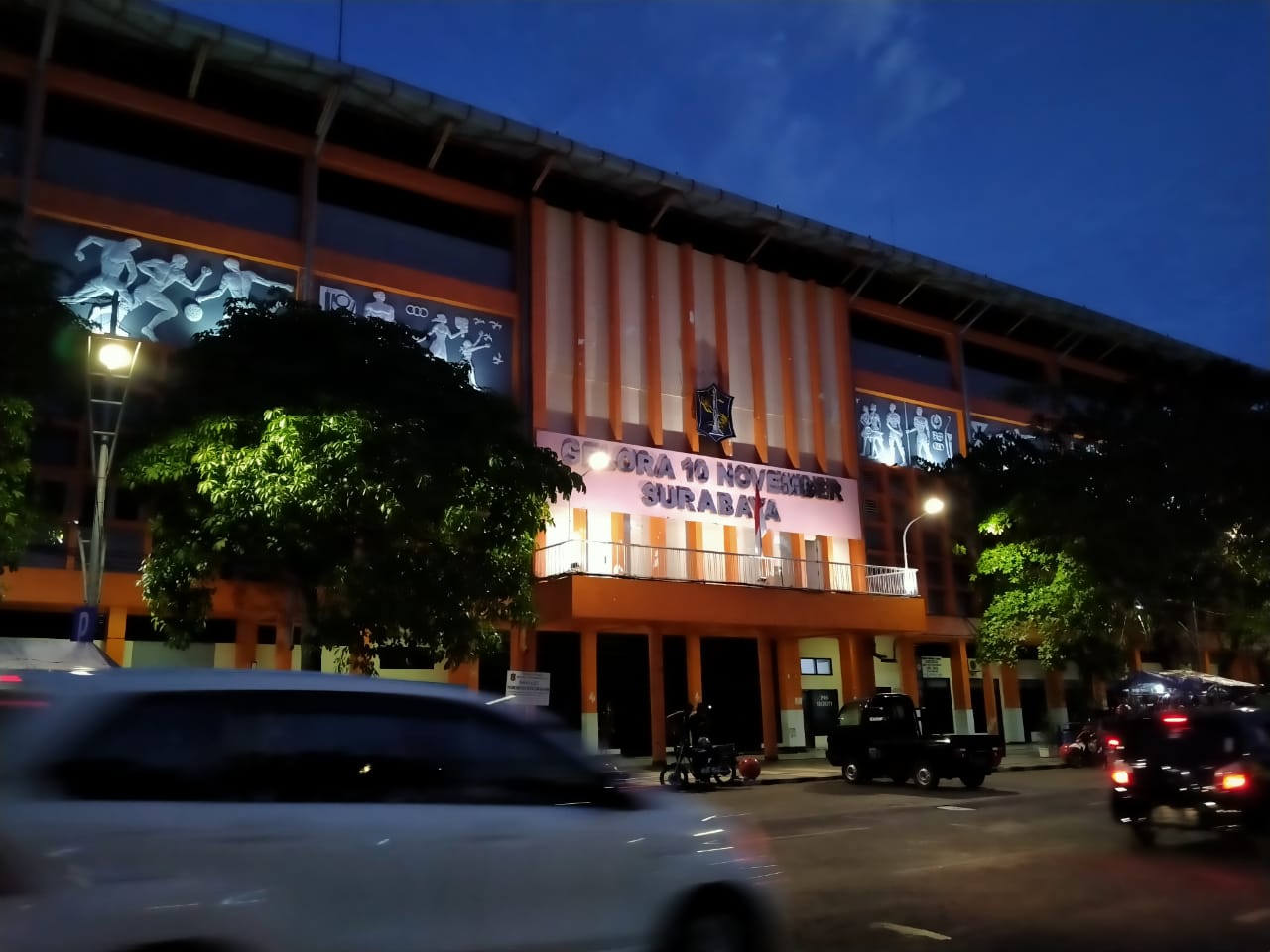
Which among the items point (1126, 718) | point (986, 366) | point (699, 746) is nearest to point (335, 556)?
point (699, 746)

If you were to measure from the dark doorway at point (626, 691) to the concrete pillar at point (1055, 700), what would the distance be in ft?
56.0

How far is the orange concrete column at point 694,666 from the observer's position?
28047mm

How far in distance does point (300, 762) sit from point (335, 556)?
39.9 feet

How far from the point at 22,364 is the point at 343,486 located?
179 inches

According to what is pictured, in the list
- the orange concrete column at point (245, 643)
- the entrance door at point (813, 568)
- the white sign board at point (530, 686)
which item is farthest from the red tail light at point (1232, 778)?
the orange concrete column at point (245, 643)

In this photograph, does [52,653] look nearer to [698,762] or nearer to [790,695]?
[698,762]

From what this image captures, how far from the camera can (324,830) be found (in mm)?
4316

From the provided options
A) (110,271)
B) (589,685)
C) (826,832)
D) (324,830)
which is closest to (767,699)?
(589,685)

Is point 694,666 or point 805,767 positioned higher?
point 694,666

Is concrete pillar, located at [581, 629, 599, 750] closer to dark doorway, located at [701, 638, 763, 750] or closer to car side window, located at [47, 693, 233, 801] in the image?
dark doorway, located at [701, 638, 763, 750]

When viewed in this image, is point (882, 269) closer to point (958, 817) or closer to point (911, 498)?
point (911, 498)

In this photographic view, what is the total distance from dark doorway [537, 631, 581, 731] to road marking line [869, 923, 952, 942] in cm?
2026

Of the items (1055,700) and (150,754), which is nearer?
(150,754)

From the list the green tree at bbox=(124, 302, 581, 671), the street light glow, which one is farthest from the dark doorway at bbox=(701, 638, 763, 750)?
the street light glow
